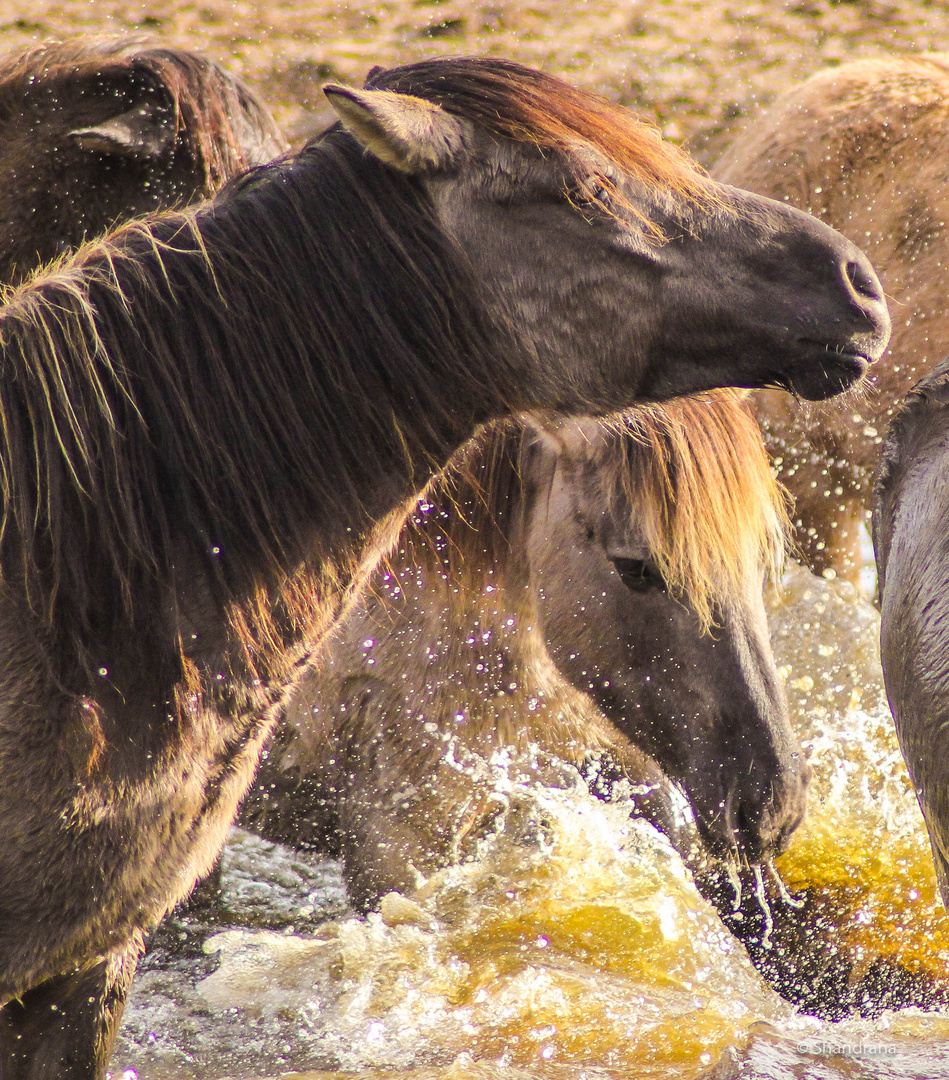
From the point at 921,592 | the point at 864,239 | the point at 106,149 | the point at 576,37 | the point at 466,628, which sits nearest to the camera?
the point at 921,592

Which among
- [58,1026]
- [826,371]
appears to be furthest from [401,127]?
[58,1026]

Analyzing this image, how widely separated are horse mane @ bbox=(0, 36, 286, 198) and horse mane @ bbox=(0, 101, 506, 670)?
6.26 feet

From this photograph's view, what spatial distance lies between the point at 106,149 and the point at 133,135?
0.10 m

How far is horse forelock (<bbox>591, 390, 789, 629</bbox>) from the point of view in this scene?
2.72m

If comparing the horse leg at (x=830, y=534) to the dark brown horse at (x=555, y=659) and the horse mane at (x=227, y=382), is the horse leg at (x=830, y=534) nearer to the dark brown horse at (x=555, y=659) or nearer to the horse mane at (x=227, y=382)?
the dark brown horse at (x=555, y=659)

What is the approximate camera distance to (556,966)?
3.03m

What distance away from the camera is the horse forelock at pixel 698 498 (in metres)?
2.72

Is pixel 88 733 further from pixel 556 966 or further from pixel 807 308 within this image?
pixel 556 966

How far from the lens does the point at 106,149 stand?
361 cm

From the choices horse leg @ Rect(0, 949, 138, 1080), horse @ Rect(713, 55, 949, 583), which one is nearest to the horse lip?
horse leg @ Rect(0, 949, 138, 1080)

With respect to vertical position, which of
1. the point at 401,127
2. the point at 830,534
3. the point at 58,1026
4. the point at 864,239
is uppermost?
the point at 401,127

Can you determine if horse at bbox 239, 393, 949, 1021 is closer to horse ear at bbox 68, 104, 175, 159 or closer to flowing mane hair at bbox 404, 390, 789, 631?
flowing mane hair at bbox 404, 390, 789, 631

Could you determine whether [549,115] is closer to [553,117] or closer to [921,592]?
[553,117]

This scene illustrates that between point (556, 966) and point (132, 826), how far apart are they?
1.54m
